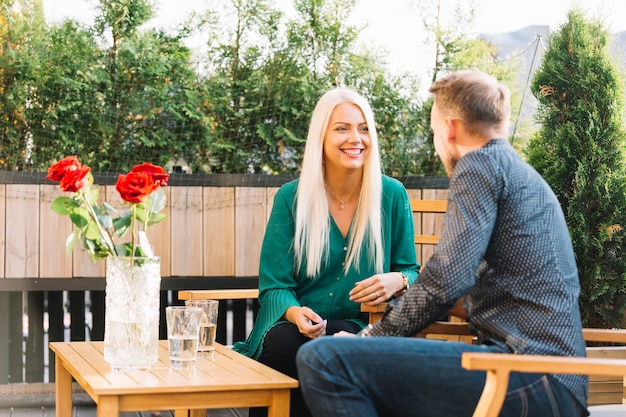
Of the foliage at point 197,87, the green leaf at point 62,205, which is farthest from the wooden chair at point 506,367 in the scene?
the foliage at point 197,87

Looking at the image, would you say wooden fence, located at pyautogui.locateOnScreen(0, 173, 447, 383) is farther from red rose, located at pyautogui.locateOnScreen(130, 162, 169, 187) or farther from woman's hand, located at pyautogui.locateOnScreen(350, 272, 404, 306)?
red rose, located at pyautogui.locateOnScreen(130, 162, 169, 187)

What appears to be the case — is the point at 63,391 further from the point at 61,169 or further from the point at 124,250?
the point at 61,169

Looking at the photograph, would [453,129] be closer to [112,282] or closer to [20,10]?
[112,282]

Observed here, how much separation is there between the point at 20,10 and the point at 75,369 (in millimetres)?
2632

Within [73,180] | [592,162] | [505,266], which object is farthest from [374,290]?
[592,162]

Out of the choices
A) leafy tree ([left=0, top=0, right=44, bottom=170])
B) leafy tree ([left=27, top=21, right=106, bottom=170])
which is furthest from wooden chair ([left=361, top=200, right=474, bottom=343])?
leafy tree ([left=0, top=0, right=44, bottom=170])

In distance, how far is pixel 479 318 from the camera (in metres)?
2.02

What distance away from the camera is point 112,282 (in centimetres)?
221

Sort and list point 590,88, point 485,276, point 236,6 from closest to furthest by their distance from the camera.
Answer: point 485,276 → point 590,88 → point 236,6

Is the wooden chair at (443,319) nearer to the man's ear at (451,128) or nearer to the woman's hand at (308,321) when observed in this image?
the woman's hand at (308,321)

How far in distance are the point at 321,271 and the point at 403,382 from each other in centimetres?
112

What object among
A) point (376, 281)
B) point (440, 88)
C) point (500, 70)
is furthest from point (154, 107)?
point (440, 88)

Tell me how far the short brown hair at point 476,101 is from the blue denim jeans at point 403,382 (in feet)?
1.67

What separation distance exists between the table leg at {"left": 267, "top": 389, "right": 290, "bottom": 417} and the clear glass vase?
0.34 m
